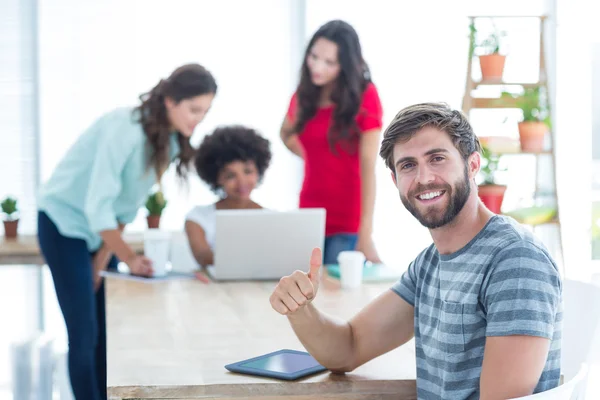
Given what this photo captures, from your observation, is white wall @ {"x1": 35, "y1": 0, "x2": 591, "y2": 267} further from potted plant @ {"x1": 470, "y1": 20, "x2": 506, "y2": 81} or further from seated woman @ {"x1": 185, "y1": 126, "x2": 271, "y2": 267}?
seated woman @ {"x1": 185, "y1": 126, "x2": 271, "y2": 267}

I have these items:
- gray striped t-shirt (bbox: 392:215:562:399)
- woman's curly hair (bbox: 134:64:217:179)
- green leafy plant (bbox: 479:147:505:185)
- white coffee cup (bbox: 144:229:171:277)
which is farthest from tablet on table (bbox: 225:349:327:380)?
green leafy plant (bbox: 479:147:505:185)

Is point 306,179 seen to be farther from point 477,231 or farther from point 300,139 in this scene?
point 477,231

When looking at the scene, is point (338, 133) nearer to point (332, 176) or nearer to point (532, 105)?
point (332, 176)

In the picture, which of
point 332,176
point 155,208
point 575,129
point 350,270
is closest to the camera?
point 350,270

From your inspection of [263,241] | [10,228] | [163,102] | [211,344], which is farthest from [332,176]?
[10,228]

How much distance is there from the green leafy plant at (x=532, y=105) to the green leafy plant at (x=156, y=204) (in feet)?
5.96

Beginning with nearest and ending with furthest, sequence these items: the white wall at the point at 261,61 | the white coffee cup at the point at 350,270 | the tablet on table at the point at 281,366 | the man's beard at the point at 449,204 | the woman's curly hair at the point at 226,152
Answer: the man's beard at the point at 449,204, the tablet on table at the point at 281,366, the white coffee cup at the point at 350,270, the woman's curly hair at the point at 226,152, the white wall at the point at 261,61

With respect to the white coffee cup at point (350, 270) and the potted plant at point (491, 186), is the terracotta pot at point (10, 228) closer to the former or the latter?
the white coffee cup at point (350, 270)

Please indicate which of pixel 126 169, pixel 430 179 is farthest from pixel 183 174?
pixel 430 179

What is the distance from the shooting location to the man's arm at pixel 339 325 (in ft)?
4.86

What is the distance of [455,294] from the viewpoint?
137cm

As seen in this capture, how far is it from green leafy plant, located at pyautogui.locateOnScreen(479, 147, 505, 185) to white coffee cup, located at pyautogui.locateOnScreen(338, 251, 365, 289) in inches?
68.8

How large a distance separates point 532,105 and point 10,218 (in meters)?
2.69

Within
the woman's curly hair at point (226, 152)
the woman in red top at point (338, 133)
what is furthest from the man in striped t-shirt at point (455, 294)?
the woman's curly hair at point (226, 152)
